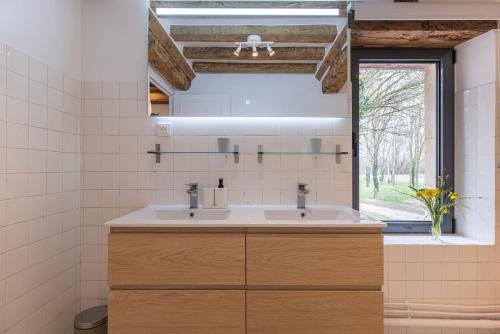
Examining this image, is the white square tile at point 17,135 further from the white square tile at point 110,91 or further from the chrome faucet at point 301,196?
the chrome faucet at point 301,196

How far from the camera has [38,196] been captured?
1.63m

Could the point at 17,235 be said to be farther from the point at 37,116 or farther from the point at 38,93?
the point at 38,93

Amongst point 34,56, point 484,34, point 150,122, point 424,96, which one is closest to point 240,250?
point 150,122

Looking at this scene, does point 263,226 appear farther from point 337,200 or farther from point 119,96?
point 119,96

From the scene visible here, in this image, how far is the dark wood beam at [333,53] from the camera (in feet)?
6.57

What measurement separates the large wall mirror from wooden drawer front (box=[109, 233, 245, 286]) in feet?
2.84

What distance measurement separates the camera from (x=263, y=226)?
1.47 metres

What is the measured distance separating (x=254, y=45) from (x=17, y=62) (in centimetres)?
128

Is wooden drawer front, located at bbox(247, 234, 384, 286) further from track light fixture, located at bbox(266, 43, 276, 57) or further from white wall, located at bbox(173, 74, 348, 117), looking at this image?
track light fixture, located at bbox(266, 43, 276, 57)

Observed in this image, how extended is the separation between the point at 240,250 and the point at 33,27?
1542 millimetres

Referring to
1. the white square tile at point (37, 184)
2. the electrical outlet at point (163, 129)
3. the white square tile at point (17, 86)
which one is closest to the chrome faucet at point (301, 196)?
the electrical outlet at point (163, 129)

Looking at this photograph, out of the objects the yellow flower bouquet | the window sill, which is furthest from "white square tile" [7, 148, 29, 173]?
the yellow flower bouquet

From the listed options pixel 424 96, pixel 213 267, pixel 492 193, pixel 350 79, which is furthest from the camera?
pixel 424 96

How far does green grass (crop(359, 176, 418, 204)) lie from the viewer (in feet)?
7.35
